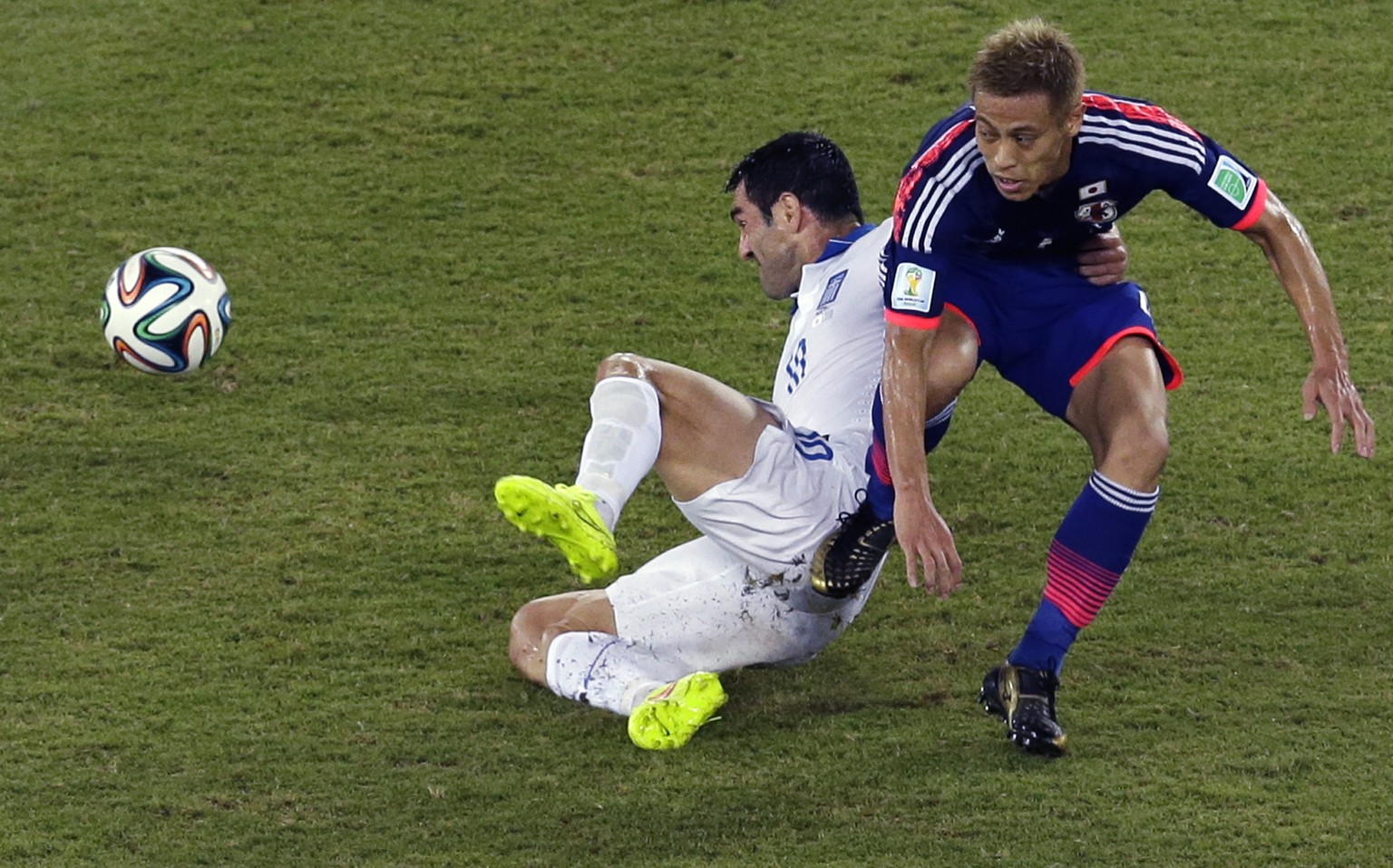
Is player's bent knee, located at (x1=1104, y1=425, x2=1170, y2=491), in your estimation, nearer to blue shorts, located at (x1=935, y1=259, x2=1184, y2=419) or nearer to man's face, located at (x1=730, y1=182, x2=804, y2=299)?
blue shorts, located at (x1=935, y1=259, x2=1184, y2=419)

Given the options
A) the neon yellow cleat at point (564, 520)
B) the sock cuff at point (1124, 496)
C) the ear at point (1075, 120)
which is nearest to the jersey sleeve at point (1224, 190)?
the ear at point (1075, 120)

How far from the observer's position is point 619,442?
3990 millimetres

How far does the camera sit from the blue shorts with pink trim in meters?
4.12

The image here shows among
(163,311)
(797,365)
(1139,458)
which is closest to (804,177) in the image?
(797,365)

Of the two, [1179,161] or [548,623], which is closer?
[1179,161]

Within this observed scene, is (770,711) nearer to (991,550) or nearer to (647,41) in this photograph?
(991,550)

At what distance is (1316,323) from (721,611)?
148 cm

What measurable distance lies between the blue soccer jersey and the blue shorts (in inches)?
11.8

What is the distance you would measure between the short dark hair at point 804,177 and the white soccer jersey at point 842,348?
0.63 feet

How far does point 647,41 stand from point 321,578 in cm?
417

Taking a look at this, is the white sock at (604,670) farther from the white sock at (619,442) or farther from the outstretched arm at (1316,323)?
the outstretched arm at (1316,323)

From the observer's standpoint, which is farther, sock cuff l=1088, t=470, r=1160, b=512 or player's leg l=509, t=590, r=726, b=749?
player's leg l=509, t=590, r=726, b=749

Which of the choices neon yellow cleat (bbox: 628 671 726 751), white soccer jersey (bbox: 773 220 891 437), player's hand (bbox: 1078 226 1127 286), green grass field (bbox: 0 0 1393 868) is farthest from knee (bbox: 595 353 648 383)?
player's hand (bbox: 1078 226 1127 286)

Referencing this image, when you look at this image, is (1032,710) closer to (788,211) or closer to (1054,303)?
(1054,303)
